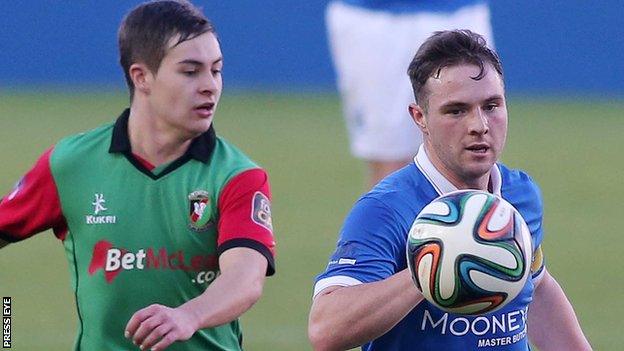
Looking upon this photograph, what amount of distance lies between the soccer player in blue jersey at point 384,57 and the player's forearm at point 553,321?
3.44m

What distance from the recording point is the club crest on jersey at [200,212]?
222 inches

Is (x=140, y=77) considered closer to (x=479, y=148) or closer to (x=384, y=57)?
(x=479, y=148)

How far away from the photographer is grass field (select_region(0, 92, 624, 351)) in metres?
9.79

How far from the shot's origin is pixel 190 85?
18.6ft

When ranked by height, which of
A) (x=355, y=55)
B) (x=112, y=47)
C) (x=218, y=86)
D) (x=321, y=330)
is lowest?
(x=321, y=330)

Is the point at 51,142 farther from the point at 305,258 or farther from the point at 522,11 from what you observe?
the point at 522,11

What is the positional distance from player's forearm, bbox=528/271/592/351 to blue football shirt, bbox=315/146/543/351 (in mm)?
274

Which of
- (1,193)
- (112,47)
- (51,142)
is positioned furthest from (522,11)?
(1,193)

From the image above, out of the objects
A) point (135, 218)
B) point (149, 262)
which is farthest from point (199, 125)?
point (149, 262)

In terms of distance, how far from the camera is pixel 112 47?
77.5ft

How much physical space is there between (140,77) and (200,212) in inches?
22.6

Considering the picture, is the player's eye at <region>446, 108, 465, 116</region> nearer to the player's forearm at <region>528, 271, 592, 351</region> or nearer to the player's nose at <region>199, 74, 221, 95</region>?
the player's forearm at <region>528, 271, 592, 351</region>

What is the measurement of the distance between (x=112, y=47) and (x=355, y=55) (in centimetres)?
1466

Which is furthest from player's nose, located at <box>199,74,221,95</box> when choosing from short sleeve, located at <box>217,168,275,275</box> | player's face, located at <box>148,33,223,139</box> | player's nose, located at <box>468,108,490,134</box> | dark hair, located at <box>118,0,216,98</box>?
player's nose, located at <box>468,108,490,134</box>
